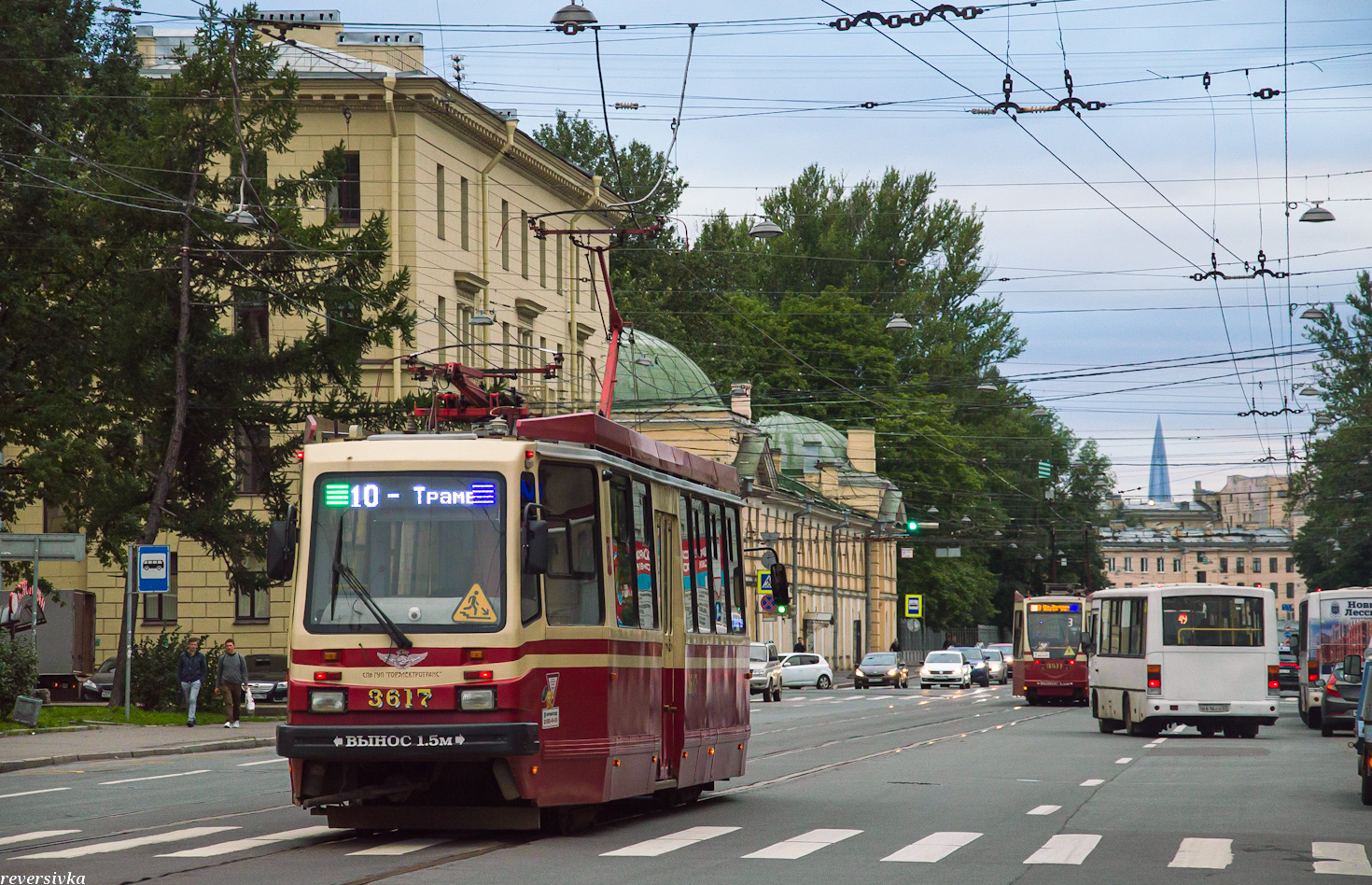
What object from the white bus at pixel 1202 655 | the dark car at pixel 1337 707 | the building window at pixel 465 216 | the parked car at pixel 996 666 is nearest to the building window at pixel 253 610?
the building window at pixel 465 216

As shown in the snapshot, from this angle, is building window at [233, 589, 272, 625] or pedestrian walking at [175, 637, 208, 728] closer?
pedestrian walking at [175, 637, 208, 728]

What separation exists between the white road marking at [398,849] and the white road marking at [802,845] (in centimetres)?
225

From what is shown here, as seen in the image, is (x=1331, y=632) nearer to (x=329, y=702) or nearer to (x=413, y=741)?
(x=413, y=741)

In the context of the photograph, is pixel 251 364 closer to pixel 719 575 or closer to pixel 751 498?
pixel 719 575

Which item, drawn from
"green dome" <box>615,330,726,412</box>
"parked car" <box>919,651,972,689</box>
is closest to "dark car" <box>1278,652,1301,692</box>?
"parked car" <box>919,651,972,689</box>

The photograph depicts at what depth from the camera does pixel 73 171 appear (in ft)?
130

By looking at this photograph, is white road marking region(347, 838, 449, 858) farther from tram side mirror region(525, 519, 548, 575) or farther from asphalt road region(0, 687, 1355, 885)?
tram side mirror region(525, 519, 548, 575)

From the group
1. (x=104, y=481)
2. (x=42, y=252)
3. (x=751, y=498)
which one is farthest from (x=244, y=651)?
(x=751, y=498)

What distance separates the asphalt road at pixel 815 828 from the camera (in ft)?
39.1

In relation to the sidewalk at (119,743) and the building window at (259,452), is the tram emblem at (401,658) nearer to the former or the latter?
the sidewalk at (119,743)

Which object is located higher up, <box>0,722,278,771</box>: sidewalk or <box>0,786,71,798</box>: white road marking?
<box>0,786,71,798</box>: white road marking

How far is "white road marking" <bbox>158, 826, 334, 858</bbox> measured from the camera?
12641mm

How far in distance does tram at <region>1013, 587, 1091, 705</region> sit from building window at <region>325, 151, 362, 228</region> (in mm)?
20308

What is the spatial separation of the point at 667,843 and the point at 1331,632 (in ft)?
93.2
